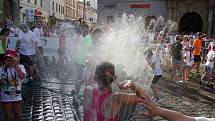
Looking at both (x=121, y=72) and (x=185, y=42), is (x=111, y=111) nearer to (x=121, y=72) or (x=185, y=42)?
(x=121, y=72)

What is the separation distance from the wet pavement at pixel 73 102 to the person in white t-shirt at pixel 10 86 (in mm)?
1298

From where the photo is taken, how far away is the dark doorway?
4216cm

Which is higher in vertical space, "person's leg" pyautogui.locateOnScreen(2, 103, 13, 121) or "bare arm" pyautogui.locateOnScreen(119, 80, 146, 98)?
"bare arm" pyautogui.locateOnScreen(119, 80, 146, 98)

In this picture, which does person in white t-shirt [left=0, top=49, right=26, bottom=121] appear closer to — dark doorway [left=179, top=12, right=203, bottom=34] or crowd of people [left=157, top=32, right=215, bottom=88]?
crowd of people [left=157, top=32, right=215, bottom=88]

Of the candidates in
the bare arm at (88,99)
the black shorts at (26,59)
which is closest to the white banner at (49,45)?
the black shorts at (26,59)

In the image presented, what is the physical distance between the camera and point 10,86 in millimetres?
5797

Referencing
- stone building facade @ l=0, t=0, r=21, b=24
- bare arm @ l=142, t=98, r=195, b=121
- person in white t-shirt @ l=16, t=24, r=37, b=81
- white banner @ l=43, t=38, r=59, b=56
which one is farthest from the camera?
stone building facade @ l=0, t=0, r=21, b=24

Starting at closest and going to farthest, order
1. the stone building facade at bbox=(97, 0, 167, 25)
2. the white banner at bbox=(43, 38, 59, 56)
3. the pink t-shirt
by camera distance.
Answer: the pink t-shirt
the white banner at bbox=(43, 38, 59, 56)
the stone building facade at bbox=(97, 0, 167, 25)

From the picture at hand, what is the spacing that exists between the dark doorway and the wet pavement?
30.3 meters

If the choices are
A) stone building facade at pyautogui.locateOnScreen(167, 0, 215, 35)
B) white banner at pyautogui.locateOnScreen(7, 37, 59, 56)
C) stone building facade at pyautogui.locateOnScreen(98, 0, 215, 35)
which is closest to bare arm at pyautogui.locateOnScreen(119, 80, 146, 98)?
white banner at pyautogui.locateOnScreen(7, 37, 59, 56)

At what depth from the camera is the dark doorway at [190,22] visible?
42156 millimetres

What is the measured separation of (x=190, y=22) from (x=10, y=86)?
129 feet

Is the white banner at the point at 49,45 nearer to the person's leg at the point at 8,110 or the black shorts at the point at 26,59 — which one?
the black shorts at the point at 26,59

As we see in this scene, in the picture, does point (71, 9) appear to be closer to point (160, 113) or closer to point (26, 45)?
point (26, 45)
